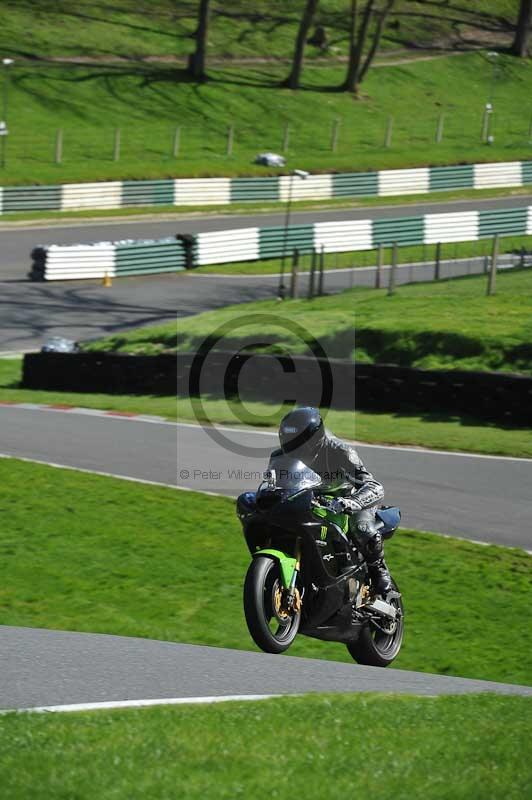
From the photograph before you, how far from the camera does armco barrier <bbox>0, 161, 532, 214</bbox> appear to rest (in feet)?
130

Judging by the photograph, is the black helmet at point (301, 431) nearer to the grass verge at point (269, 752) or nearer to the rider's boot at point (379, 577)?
the rider's boot at point (379, 577)

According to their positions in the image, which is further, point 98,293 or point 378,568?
point 98,293

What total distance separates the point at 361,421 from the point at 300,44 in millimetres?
39395

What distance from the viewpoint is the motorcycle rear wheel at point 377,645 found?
28.7 ft

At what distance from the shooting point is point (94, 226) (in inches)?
1506

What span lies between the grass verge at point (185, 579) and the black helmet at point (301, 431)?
2311mm

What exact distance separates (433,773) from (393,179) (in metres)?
42.9

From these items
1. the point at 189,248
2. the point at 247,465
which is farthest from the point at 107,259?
the point at 247,465

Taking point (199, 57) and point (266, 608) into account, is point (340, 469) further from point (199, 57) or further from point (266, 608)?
point (199, 57)

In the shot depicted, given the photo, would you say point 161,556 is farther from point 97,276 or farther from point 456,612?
point 97,276

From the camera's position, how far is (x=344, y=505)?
7926 millimetres

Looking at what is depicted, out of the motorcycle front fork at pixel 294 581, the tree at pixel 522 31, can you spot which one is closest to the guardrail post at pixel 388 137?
the tree at pixel 522 31

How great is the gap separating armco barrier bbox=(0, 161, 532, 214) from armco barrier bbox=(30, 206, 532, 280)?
6.99 meters

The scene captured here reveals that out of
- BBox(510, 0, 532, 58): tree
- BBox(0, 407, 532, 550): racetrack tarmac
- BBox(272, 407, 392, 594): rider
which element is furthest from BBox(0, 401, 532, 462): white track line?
BBox(510, 0, 532, 58): tree
